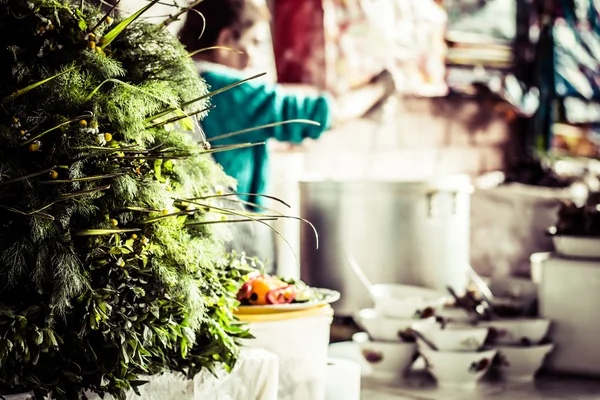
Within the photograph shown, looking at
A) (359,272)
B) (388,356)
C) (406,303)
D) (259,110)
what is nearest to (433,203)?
(359,272)

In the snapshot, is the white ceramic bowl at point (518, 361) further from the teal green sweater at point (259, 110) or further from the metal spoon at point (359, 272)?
the teal green sweater at point (259, 110)

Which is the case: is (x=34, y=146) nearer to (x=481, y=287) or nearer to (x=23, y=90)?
(x=23, y=90)

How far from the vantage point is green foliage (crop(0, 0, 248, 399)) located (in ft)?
5.85

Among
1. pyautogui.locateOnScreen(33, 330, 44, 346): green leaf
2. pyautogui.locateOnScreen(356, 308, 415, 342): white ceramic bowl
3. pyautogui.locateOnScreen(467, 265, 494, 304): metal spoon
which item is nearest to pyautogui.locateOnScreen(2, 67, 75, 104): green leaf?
pyautogui.locateOnScreen(33, 330, 44, 346): green leaf

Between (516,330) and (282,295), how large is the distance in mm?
1749

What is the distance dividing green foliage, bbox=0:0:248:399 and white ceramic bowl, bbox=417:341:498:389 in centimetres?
174

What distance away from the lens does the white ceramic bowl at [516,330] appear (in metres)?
3.83

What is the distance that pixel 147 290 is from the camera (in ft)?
6.35

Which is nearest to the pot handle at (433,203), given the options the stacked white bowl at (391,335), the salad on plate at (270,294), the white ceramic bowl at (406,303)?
the white ceramic bowl at (406,303)

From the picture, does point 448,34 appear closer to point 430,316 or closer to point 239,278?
point 430,316

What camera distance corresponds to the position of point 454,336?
3594 mm

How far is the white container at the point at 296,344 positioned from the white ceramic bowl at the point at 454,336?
1.20 meters

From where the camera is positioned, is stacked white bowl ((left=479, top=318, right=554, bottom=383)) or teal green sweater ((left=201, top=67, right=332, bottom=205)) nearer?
teal green sweater ((left=201, top=67, right=332, bottom=205))

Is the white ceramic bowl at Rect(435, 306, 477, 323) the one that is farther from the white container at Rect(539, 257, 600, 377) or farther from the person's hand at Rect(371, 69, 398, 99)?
the person's hand at Rect(371, 69, 398, 99)
